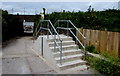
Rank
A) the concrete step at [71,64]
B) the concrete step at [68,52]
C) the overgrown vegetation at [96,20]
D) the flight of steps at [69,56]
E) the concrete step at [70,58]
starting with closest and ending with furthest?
the concrete step at [71,64], the flight of steps at [69,56], the concrete step at [70,58], the concrete step at [68,52], the overgrown vegetation at [96,20]

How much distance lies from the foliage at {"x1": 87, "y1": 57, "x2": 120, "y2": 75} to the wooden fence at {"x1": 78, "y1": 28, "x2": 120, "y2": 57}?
2.24 ft

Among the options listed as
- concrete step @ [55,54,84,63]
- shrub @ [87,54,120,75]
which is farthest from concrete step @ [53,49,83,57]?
shrub @ [87,54,120,75]

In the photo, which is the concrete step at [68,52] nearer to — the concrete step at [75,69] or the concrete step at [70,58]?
the concrete step at [70,58]

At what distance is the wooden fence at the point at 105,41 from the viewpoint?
4793 millimetres

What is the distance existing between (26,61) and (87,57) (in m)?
2.58

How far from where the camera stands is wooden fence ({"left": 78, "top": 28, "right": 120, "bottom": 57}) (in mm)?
4793

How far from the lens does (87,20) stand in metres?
7.57

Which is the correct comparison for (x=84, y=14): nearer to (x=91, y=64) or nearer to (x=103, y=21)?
(x=103, y=21)

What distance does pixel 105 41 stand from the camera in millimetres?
5309

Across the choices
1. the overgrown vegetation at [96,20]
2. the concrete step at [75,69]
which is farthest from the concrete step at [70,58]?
the overgrown vegetation at [96,20]

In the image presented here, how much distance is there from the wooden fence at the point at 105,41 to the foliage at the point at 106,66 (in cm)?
68

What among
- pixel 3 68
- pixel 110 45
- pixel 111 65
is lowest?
pixel 3 68

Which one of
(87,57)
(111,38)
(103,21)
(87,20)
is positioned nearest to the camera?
(111,38)

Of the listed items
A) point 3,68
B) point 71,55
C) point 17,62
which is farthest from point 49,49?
point 3,68
